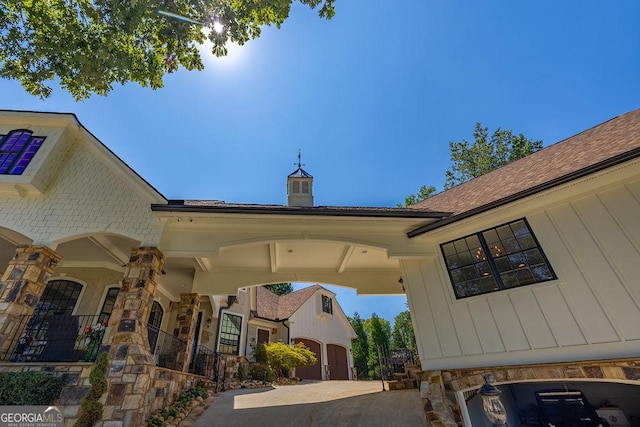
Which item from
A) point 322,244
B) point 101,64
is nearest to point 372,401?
point 322,244

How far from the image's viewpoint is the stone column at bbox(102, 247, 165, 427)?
15.5 feet

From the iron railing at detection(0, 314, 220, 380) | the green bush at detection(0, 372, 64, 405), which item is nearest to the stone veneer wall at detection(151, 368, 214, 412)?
the iron railing at detection(0, 314, 220, 380)

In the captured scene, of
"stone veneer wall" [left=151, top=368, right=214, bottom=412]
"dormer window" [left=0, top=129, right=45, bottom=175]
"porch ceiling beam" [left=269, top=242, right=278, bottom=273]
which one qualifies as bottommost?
"stone veneer wall" [left=151, top=368, right=214, bottom=412]

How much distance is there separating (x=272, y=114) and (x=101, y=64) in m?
5.05

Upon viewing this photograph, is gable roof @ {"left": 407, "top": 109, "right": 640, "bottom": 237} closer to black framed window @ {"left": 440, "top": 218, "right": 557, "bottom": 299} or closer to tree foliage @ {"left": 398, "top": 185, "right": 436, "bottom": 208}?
black framed window @ {"left": 440, "top": 218, "right": 557, "bottom": 299}

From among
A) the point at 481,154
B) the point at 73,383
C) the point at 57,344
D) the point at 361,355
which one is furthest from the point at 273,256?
the point at 361,355

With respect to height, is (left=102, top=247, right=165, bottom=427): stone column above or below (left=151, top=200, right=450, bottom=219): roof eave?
below

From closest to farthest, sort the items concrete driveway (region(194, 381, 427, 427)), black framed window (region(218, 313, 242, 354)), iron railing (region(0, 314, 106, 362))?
1. concrete driveway (region(194, 381, 427, 427))
2. iron railing (region(0, 314, 106, 362))
3. black framed window (region(218, 313, 242, 354))

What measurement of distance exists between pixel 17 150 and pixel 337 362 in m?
19.2

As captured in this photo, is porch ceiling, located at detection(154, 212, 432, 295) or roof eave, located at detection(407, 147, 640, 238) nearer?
roof eave, located at detection(407, 147, 640, 238)

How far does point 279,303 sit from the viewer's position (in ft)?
65.7

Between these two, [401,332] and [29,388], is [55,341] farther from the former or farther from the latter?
[401,332]

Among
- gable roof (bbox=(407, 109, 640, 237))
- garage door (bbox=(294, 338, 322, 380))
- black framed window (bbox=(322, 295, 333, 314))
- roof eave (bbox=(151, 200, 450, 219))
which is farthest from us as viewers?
black framed window (bbox=(322, 295, 333, 314))

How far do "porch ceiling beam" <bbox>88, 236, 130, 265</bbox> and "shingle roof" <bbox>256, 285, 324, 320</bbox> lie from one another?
898cm
